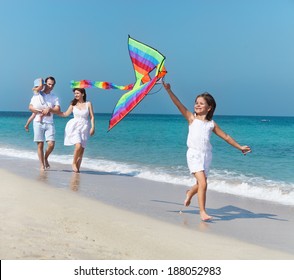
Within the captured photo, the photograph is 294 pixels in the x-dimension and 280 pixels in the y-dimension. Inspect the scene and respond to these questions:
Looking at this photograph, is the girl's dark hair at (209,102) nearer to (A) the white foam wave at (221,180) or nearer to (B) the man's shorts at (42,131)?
(A) the white foam wave at (221,180)

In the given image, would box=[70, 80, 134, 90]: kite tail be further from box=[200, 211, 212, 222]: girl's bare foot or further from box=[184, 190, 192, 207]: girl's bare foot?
box=[200, 211, 212, 222]: girl's bare foot

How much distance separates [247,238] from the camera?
5.27m

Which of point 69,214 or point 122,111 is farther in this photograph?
point 122,111

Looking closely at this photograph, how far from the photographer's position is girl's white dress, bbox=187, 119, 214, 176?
604 centimetres

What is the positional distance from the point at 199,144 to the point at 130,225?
1340mm

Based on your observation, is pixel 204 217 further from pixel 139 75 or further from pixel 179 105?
pixel 139 75

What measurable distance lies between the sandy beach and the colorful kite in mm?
1230

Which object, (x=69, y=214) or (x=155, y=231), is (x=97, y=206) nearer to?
(x=69, y=214)

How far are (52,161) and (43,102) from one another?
131 inches

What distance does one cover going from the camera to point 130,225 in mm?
5336

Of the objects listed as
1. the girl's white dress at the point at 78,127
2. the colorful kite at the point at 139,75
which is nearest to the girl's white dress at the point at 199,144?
the colorful kite at the point at 139,75
